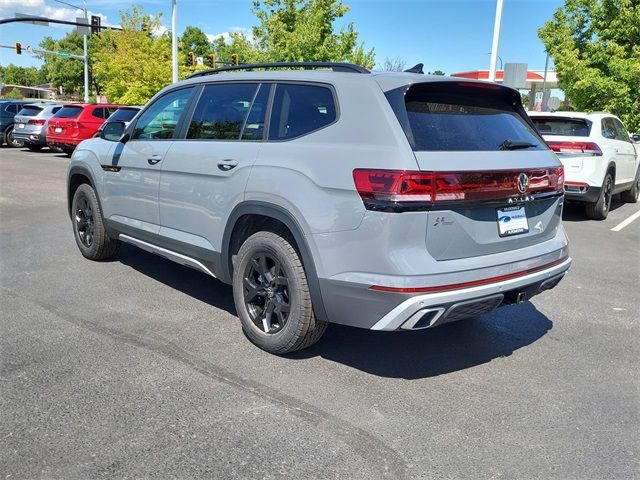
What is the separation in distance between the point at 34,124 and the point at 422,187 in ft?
66.8

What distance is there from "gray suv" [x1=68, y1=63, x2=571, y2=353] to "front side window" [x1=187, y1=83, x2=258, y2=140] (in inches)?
0.5

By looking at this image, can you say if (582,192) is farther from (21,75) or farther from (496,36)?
(21,75)

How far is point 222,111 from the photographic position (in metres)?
4.35

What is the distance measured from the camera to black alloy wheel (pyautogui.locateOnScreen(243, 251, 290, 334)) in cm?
376

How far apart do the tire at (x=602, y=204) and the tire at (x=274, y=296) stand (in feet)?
24.1

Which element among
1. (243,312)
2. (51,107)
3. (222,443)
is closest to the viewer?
(222,443)

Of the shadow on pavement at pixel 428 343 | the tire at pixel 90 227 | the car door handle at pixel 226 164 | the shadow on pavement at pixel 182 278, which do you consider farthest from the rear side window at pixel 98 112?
the car door handle at pixel 226 164

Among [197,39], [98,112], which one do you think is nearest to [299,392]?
[98,112]

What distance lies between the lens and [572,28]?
1744cm

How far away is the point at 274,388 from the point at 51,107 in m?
20.3

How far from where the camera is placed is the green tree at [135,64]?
31141 mm

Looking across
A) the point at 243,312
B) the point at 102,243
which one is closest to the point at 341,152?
the point at 243,312

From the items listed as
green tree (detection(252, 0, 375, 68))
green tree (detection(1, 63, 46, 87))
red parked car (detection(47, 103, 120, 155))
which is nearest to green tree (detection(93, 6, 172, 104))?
green tree (detection(252, 0, 375, 68))

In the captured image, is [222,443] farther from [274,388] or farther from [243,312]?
[243,312]
